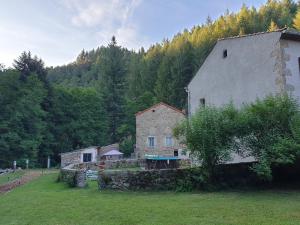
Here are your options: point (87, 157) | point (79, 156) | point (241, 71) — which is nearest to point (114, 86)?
point (87, 157)

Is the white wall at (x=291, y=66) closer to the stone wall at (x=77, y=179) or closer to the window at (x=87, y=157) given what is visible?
the stone wall at (x=77, y=179)

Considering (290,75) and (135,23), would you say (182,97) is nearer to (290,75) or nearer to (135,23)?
(135,23)

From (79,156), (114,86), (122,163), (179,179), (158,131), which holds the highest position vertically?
(114,86)

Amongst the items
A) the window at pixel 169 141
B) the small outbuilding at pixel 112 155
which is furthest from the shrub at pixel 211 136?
the small outbuilding at pixel 112 155

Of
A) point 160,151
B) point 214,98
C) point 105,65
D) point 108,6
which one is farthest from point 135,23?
point 105,65

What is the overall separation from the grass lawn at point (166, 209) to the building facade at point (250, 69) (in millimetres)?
6393

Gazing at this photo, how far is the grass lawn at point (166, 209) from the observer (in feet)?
28.3

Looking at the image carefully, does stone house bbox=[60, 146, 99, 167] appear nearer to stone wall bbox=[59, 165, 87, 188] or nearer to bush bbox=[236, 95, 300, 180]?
stone wall bbox=[59, 165, 87, 188]

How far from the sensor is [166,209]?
33.6 feet

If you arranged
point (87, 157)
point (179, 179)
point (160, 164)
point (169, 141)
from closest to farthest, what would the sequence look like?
point (179, 179) < point (160, 164) < point (169, 141) < point (87, 157)

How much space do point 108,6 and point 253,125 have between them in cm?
1040

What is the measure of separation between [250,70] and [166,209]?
1099cm

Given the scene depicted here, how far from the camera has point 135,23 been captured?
72.1 feet

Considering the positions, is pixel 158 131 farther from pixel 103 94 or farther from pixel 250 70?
pixel 103 94
